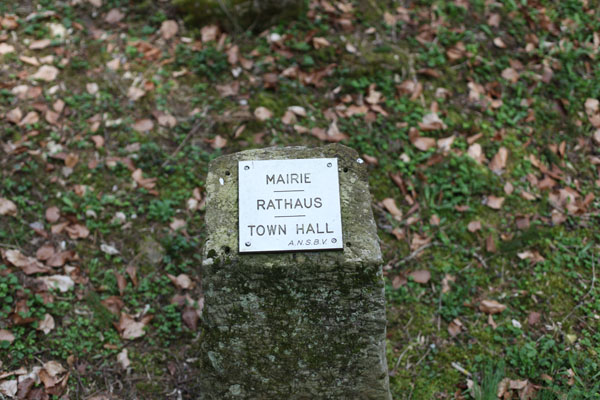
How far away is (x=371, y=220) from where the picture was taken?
95.3 inches

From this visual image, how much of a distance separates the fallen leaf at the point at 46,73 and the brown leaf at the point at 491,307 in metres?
3.68

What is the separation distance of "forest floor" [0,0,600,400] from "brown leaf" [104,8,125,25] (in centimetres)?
1

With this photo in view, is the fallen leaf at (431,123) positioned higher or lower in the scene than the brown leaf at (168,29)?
lower

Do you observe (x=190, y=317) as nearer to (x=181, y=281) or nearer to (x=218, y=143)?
(x=181, y=281)

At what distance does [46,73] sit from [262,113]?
179cm

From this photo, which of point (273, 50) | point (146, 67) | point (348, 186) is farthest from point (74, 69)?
point (348, 186)

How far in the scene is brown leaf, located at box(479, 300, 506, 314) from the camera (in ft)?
11.0

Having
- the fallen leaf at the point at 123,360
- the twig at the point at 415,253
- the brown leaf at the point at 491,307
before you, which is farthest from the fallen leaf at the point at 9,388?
the brown leaf at the point at 491,307

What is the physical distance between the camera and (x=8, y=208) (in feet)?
11.7

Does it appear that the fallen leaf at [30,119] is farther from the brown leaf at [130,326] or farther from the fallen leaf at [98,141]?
the brown leaf at [130,326]

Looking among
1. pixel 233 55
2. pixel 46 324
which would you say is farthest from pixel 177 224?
pixel 233 55

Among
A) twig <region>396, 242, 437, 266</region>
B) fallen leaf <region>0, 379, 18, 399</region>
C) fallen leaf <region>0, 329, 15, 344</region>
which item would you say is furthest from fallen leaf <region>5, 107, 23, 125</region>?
twig <region>396, 242, 437, 266</region>

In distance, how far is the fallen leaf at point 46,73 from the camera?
13.9 feet

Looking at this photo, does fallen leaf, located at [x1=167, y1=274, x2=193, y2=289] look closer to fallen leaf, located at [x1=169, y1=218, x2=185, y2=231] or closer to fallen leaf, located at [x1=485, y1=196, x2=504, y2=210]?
fallen leaf, located at [x1=169, y1=218, x2=185, y2=231]
